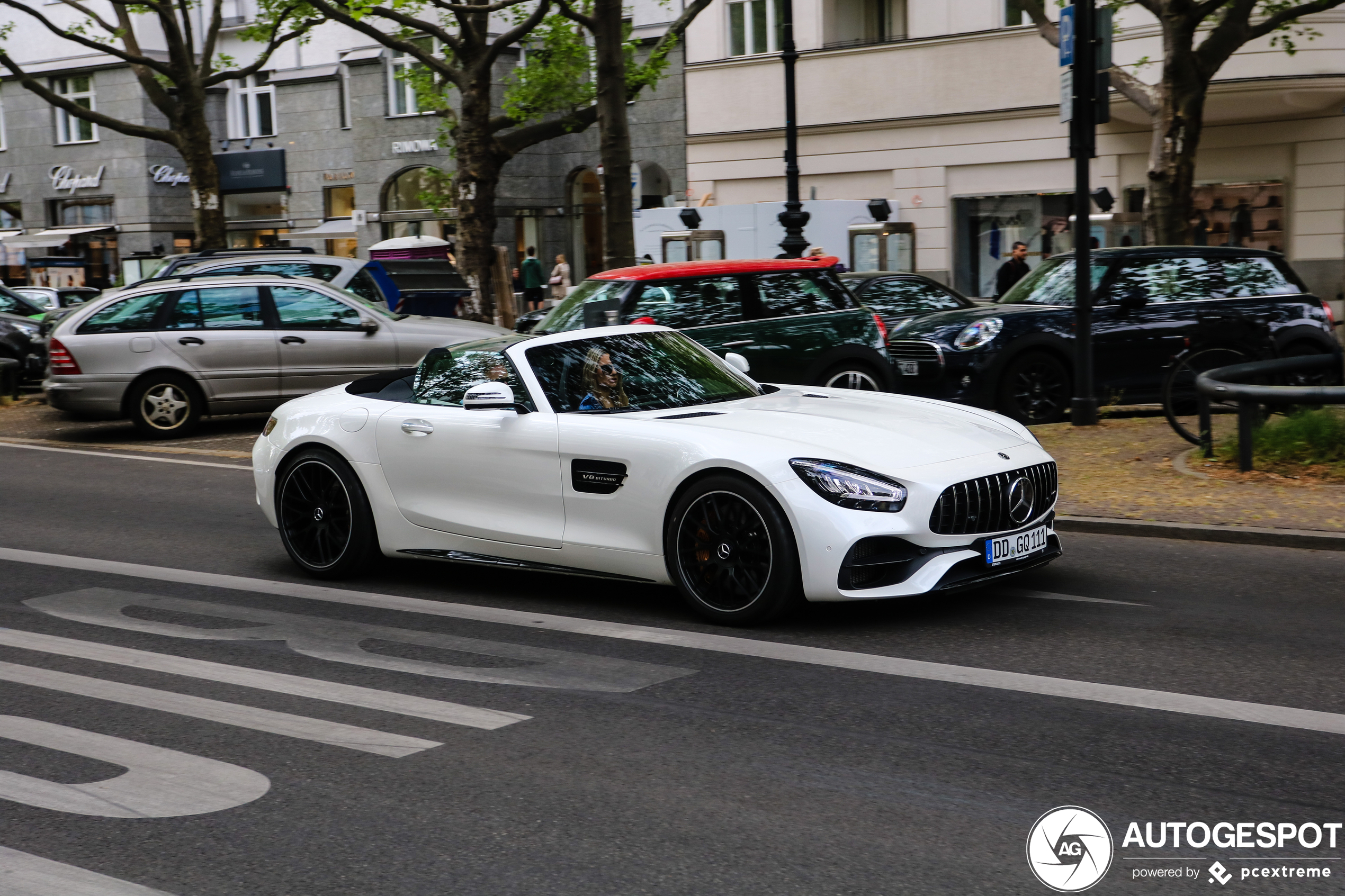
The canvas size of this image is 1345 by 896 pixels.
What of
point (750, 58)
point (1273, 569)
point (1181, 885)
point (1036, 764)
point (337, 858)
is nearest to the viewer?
point (1181, 885)

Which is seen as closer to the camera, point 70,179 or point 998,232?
point 998,232

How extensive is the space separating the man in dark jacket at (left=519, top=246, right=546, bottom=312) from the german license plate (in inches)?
1052

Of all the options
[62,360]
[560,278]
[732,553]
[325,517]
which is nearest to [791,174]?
[62,360]

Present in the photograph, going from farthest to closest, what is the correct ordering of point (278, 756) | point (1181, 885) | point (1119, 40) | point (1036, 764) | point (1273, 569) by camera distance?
1. point (1119, 40)
2. point (1273, 569)
3. point (278, 756)
4. point (1036, 764)
5. point (1181, 885)

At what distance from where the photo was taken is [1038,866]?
3863mm

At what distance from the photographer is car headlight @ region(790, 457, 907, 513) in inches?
247

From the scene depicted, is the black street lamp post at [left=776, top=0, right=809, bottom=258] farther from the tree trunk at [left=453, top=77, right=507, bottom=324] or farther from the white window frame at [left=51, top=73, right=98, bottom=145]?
the white window frame at [left=51, top=73, right=98, bottom=145]

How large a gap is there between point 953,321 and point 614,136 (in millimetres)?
5696

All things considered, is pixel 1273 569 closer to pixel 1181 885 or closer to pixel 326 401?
pixel 1181 885

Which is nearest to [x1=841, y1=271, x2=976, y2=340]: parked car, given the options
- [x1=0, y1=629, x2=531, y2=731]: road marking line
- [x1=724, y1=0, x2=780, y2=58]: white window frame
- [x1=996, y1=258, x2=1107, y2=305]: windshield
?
[x1=996, y1=258, x2=1107, y2=305]: windshield

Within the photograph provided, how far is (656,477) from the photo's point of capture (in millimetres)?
6746

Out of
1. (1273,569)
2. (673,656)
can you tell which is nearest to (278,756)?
(673,656)

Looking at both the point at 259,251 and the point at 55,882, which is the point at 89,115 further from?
the point at 55,882

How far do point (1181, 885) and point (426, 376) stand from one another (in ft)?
17.0
